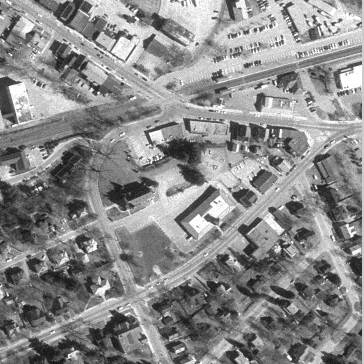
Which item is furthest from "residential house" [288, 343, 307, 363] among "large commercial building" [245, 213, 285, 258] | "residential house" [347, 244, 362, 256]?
"residential house" [347, 244, 362, 256]

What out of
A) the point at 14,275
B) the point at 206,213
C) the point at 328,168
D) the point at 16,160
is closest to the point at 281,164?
the point at 328,168

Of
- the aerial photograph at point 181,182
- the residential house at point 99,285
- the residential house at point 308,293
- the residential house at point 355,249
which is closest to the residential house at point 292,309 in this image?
the aerial photograph at point 181,182

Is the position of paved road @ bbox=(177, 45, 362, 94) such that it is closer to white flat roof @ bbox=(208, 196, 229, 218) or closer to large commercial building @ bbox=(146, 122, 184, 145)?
large commercial building @ bbox=(146, 122, 184, 145)

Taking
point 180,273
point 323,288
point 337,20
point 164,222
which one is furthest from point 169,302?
point 337,20

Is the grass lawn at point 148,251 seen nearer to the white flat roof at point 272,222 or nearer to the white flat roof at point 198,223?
the white flat roof at point 198,223

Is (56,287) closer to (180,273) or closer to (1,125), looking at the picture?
(180,273)

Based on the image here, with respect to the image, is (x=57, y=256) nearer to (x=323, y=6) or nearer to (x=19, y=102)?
(x=19, y=102)
